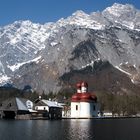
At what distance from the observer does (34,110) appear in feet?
591

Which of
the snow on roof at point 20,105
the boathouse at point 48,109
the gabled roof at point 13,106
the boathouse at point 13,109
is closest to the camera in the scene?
the boathouse at point 13,109

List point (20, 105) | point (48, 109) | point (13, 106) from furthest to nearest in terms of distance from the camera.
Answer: point (48, 109), point (20, 105), point (13, 106)

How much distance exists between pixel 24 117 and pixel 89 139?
8641cm

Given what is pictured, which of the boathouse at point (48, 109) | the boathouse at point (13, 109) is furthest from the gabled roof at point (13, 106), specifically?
the boathouse at point (48, 109)

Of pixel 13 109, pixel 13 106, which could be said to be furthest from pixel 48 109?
pixel 13 109

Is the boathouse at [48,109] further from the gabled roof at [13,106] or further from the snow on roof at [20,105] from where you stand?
the gabled roof at [13,106]

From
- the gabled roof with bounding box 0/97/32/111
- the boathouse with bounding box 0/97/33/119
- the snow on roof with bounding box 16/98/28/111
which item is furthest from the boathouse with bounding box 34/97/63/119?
the gabled roof with bounding box 0/97/32/111

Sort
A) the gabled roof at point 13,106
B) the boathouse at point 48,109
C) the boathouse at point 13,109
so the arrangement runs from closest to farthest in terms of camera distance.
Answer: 1. the boathouse at point 13,109
2. the gabled roof at point 13,106
3. the boathouse at point 48,109

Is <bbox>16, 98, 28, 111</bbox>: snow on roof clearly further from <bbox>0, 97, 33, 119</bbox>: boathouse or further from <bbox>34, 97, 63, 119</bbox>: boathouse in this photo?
<bbox>34, 97, 63, 119</bbox>: boathouse

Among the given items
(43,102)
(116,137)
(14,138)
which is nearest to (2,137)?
(14,138)

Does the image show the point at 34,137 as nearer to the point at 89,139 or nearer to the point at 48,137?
the point at 48,137

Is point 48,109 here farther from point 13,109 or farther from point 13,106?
point 13,109

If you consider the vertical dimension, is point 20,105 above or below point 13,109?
above

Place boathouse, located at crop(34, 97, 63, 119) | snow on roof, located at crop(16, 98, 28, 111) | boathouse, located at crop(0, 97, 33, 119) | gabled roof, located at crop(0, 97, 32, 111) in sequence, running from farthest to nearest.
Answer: boathouse, located at crop(34, 97, 63, 119) < snow on roof, located at crop(16, 98, 28, 111) < gabled roof, located at crop(0, 97, 32, 111) < boathouse, located at crop(0, 97, 33, 119)
